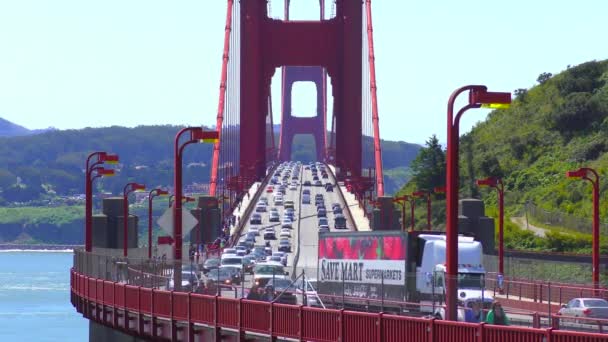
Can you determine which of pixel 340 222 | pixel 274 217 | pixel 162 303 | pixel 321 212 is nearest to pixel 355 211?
pixel 274 217

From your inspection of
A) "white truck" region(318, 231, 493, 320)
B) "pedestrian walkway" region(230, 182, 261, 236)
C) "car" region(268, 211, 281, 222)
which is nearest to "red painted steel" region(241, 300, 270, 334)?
"white truck" region(318, 231, 493, 320)

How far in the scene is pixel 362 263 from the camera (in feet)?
159

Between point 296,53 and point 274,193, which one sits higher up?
point 296,53

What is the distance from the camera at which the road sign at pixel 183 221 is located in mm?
44656

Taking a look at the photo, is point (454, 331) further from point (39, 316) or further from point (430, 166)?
point (430, 166)

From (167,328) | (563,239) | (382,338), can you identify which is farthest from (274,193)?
(382,338)

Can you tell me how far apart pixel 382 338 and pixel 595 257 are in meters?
23.1

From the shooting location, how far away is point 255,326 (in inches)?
1394

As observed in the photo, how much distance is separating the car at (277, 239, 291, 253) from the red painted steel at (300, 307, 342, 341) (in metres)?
71.1

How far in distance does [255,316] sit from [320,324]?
3387 mm

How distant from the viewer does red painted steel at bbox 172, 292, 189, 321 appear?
4047 centimetres

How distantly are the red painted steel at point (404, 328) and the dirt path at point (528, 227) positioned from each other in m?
63.8

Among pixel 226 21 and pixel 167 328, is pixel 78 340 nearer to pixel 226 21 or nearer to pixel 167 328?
pixel 226 21

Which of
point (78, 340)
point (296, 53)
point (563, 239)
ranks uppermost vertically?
point (296, 53)
